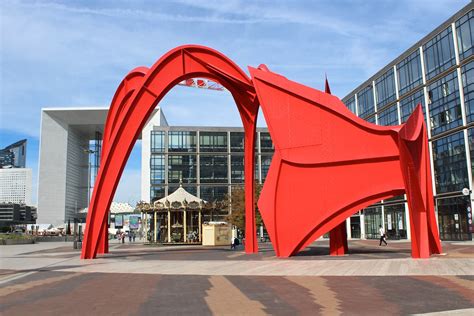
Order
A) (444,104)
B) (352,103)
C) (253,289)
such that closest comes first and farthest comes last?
(253,289) < (444,104) < (352,103)

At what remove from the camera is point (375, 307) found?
8.98 m

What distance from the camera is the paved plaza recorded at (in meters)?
9.08

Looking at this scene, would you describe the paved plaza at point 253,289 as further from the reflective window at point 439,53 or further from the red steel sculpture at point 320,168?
the reflective window at point 439,53

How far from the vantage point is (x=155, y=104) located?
2480 cm

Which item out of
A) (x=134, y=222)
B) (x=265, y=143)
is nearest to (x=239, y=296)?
(x=265, y=143)

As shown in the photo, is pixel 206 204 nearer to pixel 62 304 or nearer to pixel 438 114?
pixel 438 114

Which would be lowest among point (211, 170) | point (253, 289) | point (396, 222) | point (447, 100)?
point (253, 289)

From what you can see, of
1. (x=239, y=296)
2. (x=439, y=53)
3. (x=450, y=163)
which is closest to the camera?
(x=239, y=296)

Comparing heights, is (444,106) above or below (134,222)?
above

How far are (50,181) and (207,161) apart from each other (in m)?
36.8

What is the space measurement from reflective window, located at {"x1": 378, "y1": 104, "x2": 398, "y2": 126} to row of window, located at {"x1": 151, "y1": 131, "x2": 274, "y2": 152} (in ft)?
111

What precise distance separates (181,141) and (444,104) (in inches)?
1971

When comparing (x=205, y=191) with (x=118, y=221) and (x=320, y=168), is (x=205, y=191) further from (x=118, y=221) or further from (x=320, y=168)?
(x=320, y=168)

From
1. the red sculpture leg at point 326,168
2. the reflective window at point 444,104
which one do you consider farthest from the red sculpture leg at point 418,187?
the reflective window at point 444,104
